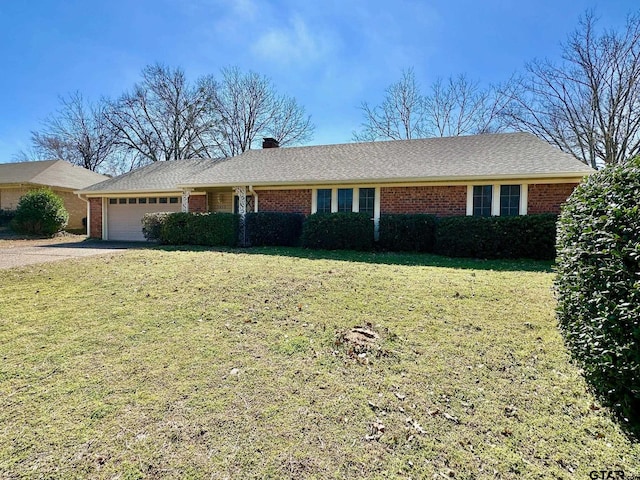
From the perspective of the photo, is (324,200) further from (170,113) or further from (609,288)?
(170,113)

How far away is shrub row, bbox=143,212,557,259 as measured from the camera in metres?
9.20

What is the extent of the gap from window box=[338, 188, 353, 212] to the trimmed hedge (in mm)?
3834

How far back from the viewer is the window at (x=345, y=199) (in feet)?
41.8

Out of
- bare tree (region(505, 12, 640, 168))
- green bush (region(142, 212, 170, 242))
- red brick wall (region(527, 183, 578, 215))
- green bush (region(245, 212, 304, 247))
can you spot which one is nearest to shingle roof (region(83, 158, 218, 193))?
green bush (region(142, 212, 170, 242))

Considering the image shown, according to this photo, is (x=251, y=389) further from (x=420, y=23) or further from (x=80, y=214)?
(x=80, y=214)

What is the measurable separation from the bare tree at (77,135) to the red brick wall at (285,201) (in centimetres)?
2841

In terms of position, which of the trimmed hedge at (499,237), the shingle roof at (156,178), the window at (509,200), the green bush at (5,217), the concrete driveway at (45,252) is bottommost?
the concrete driveway at (45,252)

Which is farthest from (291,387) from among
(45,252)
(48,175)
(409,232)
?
(48,175)

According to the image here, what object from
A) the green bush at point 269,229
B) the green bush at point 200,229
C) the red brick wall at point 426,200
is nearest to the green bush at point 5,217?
the green bush at point 200,229

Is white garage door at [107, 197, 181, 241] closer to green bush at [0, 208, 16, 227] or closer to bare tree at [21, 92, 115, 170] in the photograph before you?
green bush at [0, 208, 16, 227]

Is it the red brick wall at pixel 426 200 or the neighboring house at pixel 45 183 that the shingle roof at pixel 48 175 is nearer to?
the neighboring house at pixel 45 183

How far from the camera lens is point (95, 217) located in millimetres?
16922

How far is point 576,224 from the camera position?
9.92 feet

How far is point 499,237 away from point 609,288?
7.57 meters
